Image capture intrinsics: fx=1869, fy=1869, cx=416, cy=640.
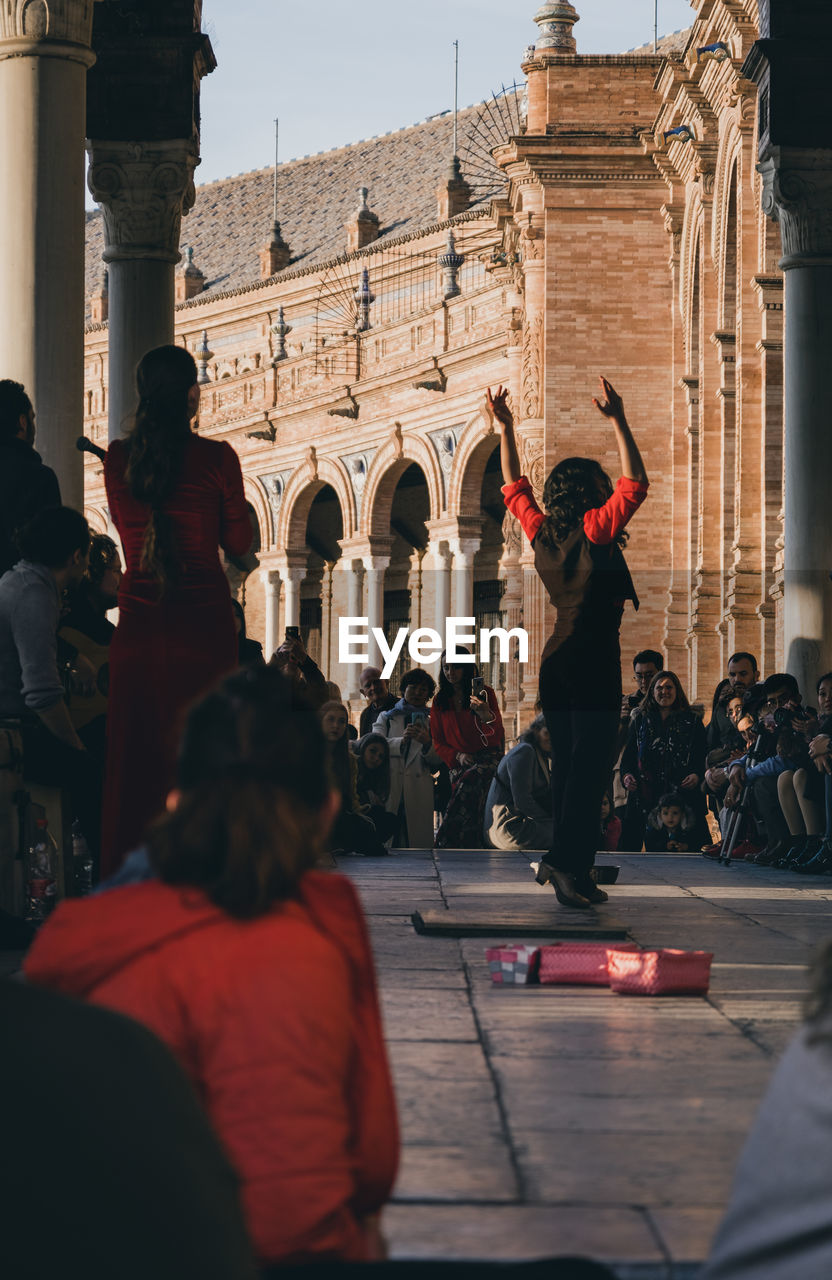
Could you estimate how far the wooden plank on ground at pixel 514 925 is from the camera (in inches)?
234

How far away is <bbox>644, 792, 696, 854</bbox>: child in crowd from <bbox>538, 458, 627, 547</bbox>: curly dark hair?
16.6 feet

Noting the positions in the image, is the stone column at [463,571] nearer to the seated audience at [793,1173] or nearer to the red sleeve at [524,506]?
the red sleeve at [524,506]

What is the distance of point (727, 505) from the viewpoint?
2416 centimetres

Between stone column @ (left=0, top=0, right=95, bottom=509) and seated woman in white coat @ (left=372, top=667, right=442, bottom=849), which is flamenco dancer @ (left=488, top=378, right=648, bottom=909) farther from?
seated woman in white coat @ (left=372, top=667, right=442, bottom=849)

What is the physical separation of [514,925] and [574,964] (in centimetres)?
91

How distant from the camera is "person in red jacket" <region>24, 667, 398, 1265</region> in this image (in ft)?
7.73

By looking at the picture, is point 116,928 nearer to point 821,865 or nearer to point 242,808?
point 242,808

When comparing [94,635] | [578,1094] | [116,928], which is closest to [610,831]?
[94,635]

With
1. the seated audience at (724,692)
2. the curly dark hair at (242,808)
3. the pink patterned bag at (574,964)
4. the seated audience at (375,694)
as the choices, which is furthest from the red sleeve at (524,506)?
the seated audience at (375,694)

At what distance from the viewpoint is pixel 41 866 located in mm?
6016

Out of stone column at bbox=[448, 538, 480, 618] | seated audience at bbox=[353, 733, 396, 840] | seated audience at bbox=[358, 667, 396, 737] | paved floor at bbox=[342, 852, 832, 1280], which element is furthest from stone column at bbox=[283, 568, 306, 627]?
paved floor at bbox=[342, 852, 832, 1280]

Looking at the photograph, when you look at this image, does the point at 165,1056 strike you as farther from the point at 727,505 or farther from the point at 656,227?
the point at 656,227

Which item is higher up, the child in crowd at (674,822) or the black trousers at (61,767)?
the black trousers at (61,767)

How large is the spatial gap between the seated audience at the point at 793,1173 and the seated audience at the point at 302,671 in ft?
26.3
